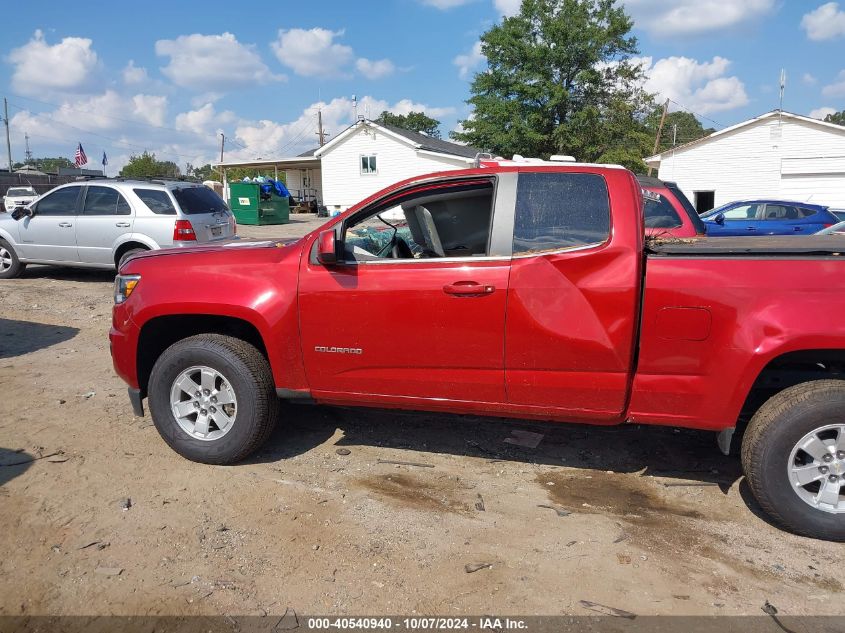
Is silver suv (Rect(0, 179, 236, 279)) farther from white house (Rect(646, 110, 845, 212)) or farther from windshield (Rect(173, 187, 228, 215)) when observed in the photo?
white house (Rect(646, 110, 845, 212))

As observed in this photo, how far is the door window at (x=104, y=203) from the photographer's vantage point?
9883 mm

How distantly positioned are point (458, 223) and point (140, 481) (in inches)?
107

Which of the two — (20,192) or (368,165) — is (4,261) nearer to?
(368,165)

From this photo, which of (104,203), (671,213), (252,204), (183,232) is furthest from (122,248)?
(252,204)

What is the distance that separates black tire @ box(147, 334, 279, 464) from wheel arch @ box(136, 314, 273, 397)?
0.18m

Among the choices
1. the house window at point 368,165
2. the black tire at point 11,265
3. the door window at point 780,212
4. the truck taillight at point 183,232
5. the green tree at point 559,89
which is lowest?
the black tire at point 11,265

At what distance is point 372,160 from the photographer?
32.1m

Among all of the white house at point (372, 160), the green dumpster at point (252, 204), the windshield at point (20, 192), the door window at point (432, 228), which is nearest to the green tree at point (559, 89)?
the white house at point (372, 160)

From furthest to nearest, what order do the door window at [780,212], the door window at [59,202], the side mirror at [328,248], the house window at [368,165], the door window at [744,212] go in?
the house window at [368,165], the door window at [744,212], the door window at [780,212], the door window at [59,202], the side mirror at [328,248]

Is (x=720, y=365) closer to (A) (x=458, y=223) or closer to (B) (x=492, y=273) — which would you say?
(B) (x=492, y=273)

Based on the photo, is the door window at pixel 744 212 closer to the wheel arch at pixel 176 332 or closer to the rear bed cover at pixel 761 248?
the rear bed cover at pixel 761 248

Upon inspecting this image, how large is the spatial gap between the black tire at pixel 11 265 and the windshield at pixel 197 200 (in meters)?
3.45

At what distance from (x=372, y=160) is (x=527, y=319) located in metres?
29.8

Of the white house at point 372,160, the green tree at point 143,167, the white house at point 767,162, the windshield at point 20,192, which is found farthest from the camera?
the green tree at point 143,167
